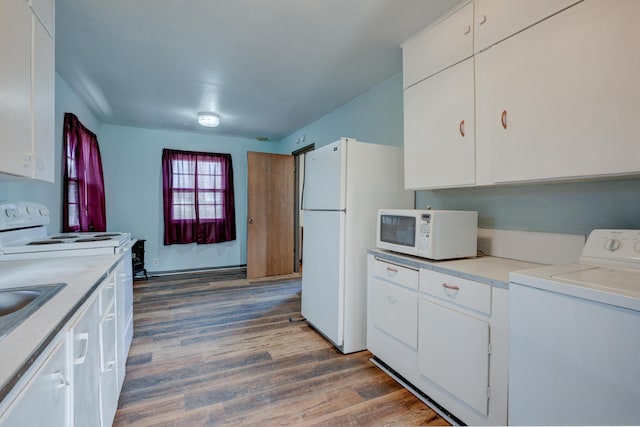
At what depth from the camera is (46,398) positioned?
0.68 metres

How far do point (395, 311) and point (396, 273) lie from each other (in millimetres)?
256

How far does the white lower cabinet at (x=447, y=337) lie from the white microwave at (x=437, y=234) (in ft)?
0.44

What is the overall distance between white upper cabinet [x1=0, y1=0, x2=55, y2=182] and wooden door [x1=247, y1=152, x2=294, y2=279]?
317 centimetres

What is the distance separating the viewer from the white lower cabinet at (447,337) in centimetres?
138

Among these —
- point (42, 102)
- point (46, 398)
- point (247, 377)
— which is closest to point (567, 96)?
point (46, 398)

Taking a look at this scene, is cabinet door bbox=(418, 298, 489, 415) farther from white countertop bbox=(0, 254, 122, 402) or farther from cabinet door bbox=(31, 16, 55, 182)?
cabinet door bbox=(31, 16, 55, 182)

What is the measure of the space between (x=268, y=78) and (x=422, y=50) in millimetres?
1471

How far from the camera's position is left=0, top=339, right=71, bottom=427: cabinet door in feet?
1.81

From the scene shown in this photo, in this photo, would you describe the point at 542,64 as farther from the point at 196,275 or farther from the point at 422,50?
the point at 196,275

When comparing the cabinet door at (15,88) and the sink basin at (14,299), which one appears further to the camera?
the cabinet door at (15,88)

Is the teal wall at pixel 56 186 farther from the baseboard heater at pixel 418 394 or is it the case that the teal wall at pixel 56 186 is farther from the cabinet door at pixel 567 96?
the cabinet door at pixel 567 96

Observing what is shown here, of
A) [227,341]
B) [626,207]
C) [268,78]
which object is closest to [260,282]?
[227,341]

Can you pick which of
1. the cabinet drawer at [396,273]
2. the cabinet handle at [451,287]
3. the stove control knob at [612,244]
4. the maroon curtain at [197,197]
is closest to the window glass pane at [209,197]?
the maroon curtain at [197,197]

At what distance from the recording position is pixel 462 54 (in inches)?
70.3
